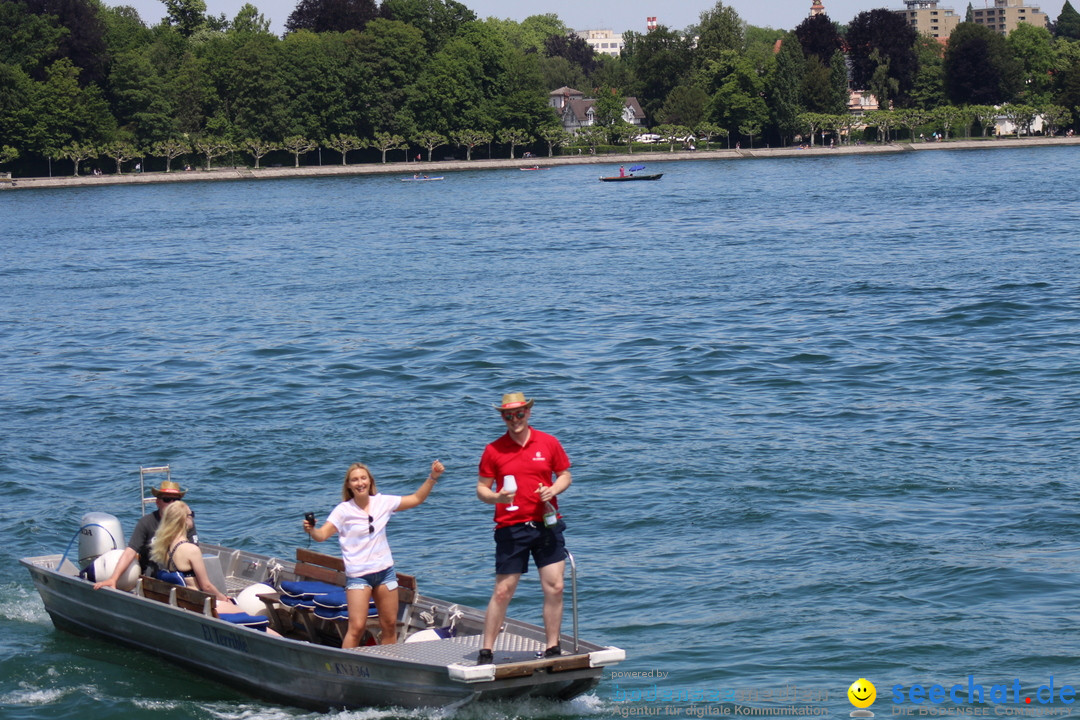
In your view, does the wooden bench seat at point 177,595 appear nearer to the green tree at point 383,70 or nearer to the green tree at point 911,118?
the green tree at point 383,70

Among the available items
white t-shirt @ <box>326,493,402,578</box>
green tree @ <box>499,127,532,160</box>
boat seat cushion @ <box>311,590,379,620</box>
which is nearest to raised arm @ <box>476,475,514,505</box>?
white t-shirt @ <box>326,493,402,578</box>

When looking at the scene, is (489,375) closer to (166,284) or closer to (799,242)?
(166,284)

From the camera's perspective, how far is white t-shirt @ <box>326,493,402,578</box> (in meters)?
10.9

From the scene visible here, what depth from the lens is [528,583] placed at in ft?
53.8

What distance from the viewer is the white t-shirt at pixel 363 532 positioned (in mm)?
10893

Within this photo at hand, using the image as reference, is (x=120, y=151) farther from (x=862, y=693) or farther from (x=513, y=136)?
(x=862, y=693)

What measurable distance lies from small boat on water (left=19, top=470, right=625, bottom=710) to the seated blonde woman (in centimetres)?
19

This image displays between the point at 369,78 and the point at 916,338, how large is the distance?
401ft

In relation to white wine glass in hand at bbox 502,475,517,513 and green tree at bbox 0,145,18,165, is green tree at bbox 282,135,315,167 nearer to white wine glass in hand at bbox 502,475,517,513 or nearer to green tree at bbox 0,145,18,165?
green tree at bbox 0,145,18,165

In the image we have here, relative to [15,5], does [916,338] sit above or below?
below

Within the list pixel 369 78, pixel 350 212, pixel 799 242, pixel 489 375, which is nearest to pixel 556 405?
pixel 489 375

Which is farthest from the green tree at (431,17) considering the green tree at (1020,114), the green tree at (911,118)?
the green tree at (1020,114)

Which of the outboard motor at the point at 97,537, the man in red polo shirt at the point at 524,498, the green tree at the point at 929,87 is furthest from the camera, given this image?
the green tree at the point at 929,87

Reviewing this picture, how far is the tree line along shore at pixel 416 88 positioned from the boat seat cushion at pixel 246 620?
129531 millimetres
